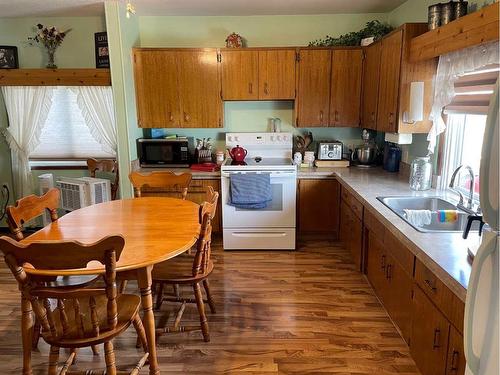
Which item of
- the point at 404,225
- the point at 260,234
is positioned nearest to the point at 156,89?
the point at 260,234

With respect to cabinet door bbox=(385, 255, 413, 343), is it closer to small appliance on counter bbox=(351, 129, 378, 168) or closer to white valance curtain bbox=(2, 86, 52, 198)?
small appliance on counter bbox=(351, 129, 378, 168)

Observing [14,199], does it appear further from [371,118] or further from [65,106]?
[371,118]

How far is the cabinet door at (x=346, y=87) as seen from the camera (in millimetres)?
3928

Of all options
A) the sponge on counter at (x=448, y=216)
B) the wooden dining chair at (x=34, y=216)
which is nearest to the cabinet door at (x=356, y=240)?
the sponge on counter at (x=448, y=216)

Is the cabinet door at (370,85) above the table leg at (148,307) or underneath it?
above

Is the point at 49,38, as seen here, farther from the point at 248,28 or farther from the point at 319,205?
the point at 319,205

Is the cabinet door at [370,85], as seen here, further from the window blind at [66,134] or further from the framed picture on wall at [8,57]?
the framed picture on wall at [8,57]

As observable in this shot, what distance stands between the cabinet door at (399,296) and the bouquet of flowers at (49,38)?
12.9 ft

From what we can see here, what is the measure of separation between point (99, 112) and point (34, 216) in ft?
7.57

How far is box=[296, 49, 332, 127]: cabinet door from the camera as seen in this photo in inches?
155

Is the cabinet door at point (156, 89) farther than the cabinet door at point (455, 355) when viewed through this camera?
Yes

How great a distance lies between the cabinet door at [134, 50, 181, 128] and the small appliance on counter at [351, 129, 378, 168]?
2.02 metres

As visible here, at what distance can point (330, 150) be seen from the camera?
13.6ft

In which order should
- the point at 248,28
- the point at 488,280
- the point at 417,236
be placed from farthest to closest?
the point at 248,28 < the point at 417,236 < the point at 488,280
